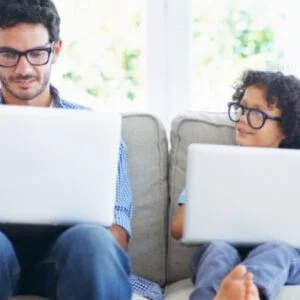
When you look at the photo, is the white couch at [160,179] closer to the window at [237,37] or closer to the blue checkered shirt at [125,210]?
the blue checkered shirt at [125,210]

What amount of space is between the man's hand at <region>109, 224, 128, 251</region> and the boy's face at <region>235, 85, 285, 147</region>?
40 cm

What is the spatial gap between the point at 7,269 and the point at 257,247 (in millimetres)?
523

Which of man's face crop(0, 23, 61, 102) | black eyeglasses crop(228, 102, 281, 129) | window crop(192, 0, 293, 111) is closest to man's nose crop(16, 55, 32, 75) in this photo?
man's face crop(0, 23, 61, 102)

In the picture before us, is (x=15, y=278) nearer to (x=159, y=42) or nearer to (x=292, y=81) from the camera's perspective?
(x=292, y=81)

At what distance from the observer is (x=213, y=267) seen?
1433mm

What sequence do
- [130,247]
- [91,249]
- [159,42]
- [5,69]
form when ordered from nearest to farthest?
[91,249] < [5,69] < [130,247] < [159,42]

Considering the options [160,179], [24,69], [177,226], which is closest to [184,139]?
[160,179]

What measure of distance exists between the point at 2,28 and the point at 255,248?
79cm

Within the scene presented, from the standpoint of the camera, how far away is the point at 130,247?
1.75m

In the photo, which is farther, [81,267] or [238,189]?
[238,189]

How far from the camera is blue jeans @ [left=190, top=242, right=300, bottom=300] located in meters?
1.35

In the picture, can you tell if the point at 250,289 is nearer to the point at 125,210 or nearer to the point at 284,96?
the point at 125,210

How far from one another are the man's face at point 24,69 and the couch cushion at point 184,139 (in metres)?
0.39

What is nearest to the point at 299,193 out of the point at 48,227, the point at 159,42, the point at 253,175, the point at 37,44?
the point at 253,175
